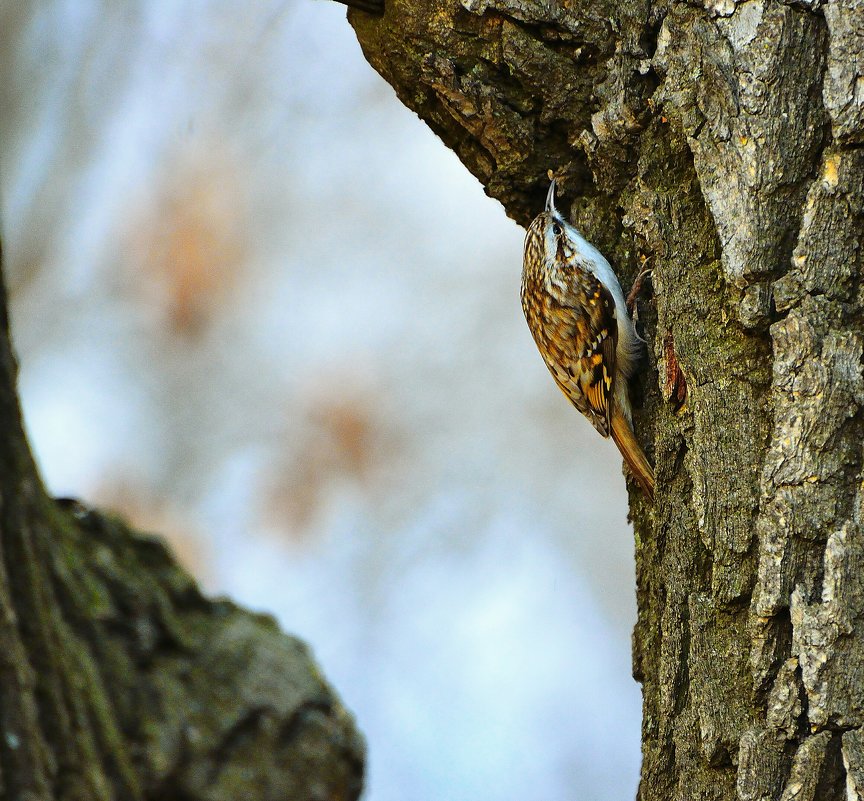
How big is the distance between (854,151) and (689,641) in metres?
0.79

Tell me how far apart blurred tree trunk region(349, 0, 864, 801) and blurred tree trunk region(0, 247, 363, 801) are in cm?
74

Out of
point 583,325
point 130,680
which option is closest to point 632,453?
point 583,325

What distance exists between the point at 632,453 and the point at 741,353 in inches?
18.6

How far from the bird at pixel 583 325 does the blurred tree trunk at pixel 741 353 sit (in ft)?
0.89

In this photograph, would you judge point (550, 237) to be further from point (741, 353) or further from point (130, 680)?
point (130, 680)

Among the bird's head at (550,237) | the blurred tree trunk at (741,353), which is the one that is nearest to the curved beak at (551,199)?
the bird's head at (550,237)

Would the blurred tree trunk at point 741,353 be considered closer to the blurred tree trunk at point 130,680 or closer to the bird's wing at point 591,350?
the bird's wing at point 591,350

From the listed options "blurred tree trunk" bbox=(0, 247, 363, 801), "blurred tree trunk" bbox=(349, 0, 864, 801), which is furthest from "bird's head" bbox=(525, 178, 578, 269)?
"blurred tree trunk" bbox=(0, 247, 363, 801)

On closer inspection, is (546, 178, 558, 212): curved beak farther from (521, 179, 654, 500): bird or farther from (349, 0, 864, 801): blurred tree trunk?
(349, 0, 864, 801): blurred tree trunk

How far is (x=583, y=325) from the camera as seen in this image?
103 inches

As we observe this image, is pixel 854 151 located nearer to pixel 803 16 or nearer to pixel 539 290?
pixel 803 16

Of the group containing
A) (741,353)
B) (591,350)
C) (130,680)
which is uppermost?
(591,350)

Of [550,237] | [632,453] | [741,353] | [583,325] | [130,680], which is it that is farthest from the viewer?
[583,325]

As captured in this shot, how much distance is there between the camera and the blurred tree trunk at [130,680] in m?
0.96
